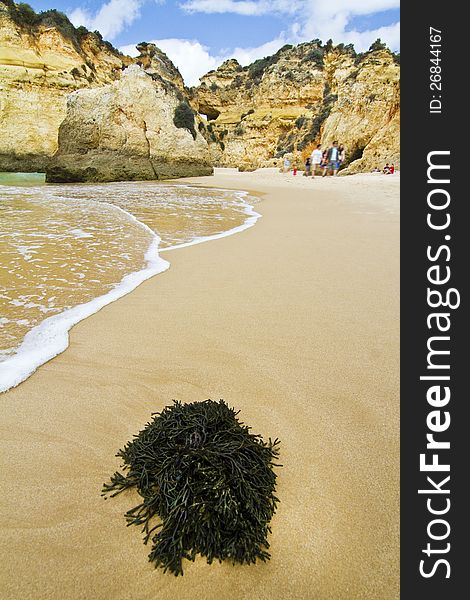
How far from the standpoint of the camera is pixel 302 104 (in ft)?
133

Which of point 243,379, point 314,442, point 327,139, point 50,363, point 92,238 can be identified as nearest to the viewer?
point 314,442

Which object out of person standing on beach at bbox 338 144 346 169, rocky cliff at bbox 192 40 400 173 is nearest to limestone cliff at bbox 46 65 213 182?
person standing on beach at bbox 338 144 346 169

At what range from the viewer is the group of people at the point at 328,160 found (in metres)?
19.6

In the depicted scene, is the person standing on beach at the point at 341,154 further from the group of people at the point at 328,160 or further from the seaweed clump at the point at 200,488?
the seaweed clump at the point at 200,488

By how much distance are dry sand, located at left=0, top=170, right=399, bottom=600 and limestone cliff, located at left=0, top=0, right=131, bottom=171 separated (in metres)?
31.4

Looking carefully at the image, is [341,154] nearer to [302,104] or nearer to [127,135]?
[127,135]

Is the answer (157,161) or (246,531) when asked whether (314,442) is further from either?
(157,161)

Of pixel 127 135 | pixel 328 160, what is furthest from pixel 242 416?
pixel 328 160

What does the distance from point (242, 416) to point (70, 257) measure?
12.0 feet

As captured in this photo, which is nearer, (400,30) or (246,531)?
(246,531)

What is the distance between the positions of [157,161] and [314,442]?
70.8 feet

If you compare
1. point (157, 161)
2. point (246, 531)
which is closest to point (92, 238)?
point (246, 531)

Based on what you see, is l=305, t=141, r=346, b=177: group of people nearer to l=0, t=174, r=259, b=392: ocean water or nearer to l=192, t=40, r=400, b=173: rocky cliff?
l=192, t=40, r=400, b=173: rocky cliff

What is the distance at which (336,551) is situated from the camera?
1173mm
